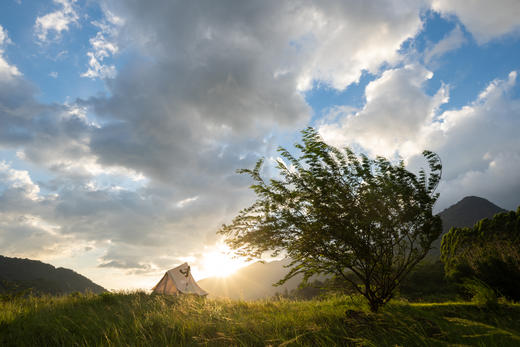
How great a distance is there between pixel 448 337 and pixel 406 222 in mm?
3009

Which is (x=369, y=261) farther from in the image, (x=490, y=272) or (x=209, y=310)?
(x=490, y=272)

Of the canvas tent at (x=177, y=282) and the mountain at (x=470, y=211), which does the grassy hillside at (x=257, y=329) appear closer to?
the canvas tent at (x=177, y=282)

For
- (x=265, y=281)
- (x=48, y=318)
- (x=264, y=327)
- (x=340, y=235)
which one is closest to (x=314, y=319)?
(x=264, y=327)

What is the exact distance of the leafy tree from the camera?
11.0 m

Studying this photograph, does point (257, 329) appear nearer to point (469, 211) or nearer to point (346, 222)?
point (346, 222)

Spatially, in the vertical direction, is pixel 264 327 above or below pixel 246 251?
below

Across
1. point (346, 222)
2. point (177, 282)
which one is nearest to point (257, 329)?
point (346, 222)

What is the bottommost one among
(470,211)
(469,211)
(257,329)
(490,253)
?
(490,253)

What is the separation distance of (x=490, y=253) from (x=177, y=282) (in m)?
21.6

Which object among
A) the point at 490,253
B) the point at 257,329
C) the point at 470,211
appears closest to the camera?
the point at 257,329

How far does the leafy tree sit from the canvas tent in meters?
19.4

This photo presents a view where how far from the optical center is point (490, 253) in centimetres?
1159

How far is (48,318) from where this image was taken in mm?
6746

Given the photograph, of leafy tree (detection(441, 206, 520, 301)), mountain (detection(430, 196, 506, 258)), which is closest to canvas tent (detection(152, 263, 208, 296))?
leafy tree (detection(441, 206, 520, 301))
